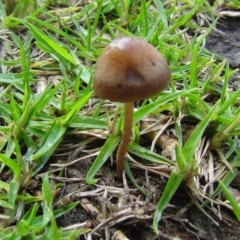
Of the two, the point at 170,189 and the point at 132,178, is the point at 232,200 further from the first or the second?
the point at 132,178

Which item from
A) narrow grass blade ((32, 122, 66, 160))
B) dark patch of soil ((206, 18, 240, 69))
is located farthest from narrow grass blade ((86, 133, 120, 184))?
dark patch of soil ((206, 18, 240, 69))

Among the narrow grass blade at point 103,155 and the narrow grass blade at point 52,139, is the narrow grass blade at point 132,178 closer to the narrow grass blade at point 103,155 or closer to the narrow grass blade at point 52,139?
the narrow grass blade at point 103,155

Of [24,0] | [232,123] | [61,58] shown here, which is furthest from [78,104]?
[24,0]

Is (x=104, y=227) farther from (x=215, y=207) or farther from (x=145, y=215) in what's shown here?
(x=215, y=207)

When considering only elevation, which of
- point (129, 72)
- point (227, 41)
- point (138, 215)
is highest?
point (129, 72)

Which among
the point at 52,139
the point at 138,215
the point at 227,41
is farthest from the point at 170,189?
the point at 227,41

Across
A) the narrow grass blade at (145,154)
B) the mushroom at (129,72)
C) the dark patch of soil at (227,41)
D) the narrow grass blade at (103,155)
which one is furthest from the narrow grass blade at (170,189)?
the dark patch of soil at (227,41)

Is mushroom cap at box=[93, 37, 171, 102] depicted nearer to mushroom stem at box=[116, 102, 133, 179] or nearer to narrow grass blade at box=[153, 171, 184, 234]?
mushroom stem at box=[116, 102, 133, 179]
